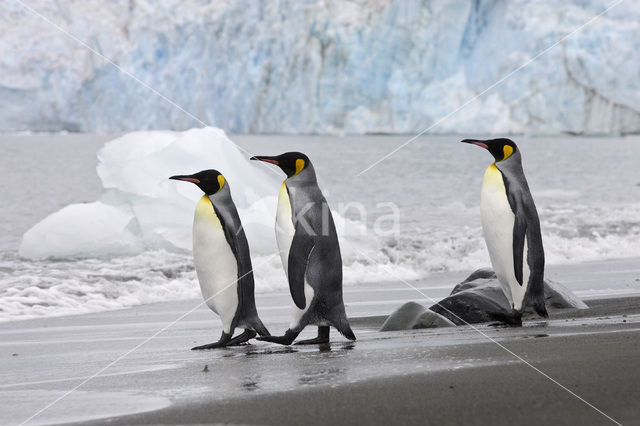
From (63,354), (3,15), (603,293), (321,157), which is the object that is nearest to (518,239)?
(603,293)

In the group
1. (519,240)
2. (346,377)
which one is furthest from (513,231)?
(346,377)

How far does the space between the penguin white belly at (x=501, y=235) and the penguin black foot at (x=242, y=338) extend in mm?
1374

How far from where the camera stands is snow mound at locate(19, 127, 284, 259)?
9164mm

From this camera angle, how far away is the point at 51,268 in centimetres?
813

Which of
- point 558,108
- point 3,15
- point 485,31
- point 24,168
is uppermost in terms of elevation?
point 3,15

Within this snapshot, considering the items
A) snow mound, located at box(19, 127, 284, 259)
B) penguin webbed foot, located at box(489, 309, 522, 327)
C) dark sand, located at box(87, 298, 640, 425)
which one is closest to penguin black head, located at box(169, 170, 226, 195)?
dark sand, located at box(87, 298, 640, 425)

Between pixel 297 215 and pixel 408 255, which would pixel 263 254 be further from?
pixel 297 215

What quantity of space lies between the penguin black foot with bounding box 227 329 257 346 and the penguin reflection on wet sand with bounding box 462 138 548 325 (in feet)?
4.65

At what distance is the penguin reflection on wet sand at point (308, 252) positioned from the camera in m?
4.10

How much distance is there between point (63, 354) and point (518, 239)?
2.42m

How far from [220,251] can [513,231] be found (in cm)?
158

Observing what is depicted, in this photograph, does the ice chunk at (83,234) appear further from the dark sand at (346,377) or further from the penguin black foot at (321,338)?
the penguin black foot at (321,338)

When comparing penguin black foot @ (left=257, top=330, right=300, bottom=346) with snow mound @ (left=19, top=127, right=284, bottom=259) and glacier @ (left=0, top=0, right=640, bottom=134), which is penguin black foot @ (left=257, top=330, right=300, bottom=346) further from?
glacier @ (left=0, top=0, right=640, bottom=134)

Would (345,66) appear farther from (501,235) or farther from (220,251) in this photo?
(220,251)
